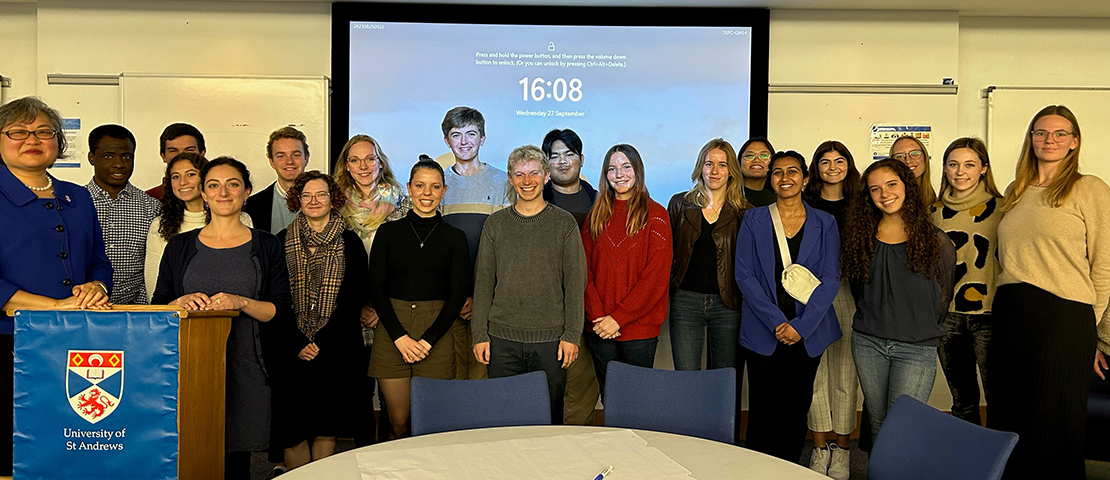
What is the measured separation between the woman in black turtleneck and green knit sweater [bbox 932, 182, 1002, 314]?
2382 mm

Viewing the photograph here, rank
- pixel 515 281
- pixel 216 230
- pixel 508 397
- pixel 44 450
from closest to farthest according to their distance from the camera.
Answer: pixel 44 450 → pixel 508 397 → pixel 216 230 → pixel 515 281

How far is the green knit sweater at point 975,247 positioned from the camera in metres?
3.40

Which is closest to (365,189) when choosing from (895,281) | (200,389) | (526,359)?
(526,359)

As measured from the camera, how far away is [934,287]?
3201 millimetres

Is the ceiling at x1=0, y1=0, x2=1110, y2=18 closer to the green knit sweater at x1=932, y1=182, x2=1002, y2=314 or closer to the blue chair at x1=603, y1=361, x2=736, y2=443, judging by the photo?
the green knit sweater at x1=932, y1=182, x2=1002, y2=314

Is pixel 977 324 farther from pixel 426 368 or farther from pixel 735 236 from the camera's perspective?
pixel 426 368

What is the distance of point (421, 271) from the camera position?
324 centimetres

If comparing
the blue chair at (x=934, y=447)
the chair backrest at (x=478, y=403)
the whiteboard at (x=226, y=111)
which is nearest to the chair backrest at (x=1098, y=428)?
the blue chair at (x=934, y=447)

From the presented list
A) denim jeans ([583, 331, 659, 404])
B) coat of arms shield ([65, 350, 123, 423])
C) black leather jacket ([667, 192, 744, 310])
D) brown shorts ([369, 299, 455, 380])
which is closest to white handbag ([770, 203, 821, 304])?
black leather jacket ([667, 192, 744, 310])

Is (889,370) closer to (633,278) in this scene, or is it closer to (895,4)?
(633,278)

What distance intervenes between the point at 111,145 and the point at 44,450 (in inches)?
82.2

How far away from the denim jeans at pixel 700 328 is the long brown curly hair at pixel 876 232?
0.60 meters

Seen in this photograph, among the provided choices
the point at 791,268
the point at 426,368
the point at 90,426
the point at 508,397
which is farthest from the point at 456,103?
the point at 90,426

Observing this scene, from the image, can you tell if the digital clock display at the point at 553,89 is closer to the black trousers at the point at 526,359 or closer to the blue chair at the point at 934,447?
the black trousers at the point at 526,359
